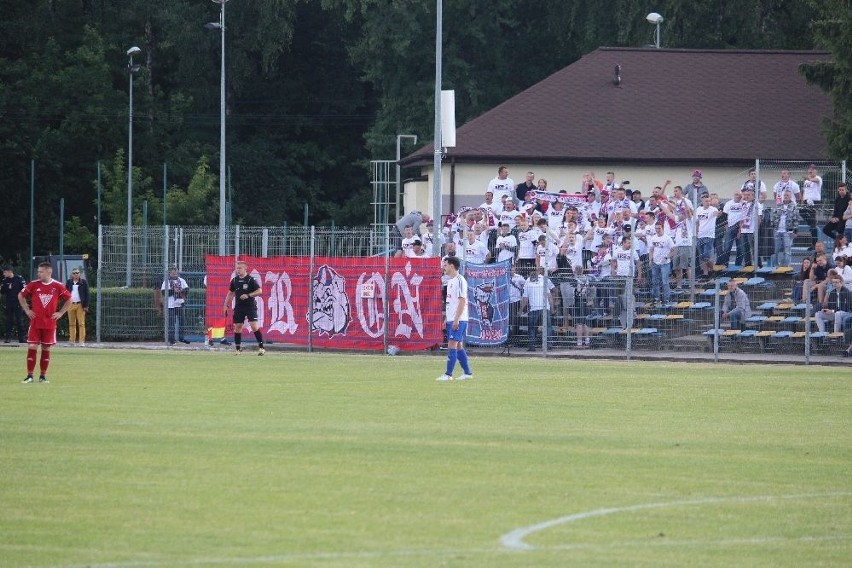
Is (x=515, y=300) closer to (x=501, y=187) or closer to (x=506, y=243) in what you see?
(x=506, y=243)

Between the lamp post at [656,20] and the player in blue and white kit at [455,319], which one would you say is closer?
the player in blue and white kit at [455,319]

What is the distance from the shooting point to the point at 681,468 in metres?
13.4

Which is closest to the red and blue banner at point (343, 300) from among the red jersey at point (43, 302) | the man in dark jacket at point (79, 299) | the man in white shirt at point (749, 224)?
the man in dark jacket at point (79, 299)

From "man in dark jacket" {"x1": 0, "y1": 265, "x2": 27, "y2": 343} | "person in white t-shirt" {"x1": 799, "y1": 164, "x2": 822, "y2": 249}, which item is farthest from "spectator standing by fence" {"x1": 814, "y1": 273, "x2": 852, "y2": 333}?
"man in dark jacket" {"x1": 0, "y1": 265, "x2": 27, "y2": 343}

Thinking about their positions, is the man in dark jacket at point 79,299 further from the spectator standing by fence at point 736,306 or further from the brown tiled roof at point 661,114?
the spectator standing by fence at point 736,306

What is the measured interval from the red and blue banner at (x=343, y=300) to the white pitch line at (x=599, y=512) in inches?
835

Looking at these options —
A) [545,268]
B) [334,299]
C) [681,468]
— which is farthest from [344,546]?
[334,299]

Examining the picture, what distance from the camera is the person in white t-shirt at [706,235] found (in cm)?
3388

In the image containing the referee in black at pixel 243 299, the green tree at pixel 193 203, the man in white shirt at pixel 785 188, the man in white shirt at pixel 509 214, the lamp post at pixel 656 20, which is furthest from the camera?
the green tree at pixel 193 203

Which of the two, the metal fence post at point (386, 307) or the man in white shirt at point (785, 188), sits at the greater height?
the man in white shirt at point (785, 188)

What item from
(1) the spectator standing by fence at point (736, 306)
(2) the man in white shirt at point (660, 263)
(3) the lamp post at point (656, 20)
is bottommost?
(1) the spectator standing by fence at point (736, 306)

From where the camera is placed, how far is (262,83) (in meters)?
74.0

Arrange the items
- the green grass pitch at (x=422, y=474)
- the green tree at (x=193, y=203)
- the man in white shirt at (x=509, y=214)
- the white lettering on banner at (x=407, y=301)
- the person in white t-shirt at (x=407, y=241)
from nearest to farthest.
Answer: the green grass pitch at (x=422, y=474) → the white lettering on banner at (x=407, y=301) → the person in white t-shirt at (x=407, y=241) → the man in white shirt at (x=509, y=214) → the green tree at (x=193, y=203)

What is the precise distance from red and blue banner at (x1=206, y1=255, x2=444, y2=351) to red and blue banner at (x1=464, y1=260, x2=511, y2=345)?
71 cm
